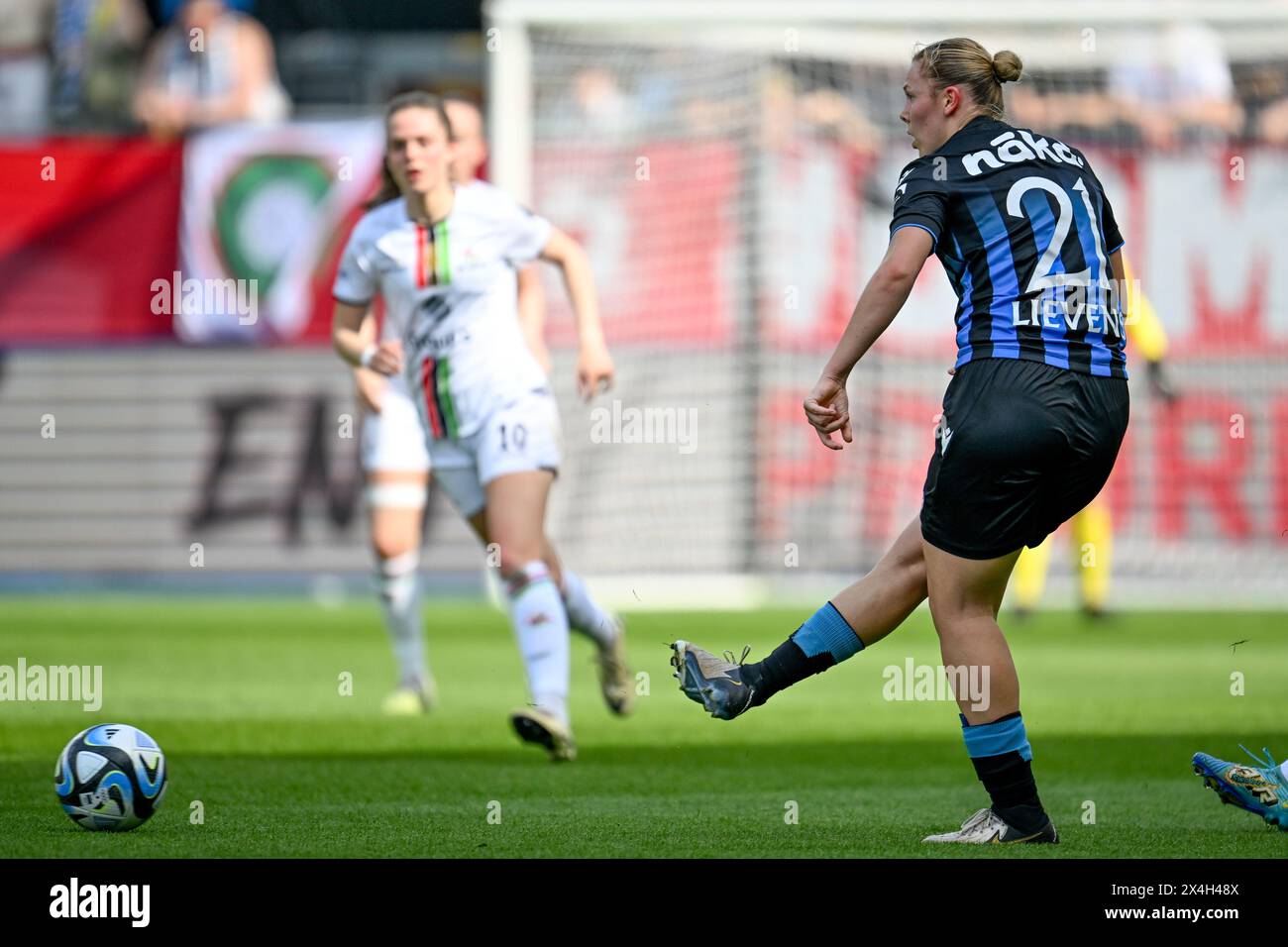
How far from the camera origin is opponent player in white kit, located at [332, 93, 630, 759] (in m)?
7.34

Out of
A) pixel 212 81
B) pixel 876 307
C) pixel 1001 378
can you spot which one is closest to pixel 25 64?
pixel 212 81

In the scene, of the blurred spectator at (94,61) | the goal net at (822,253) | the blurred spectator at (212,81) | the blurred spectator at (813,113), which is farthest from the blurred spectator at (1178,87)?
the blurred spectator at (94,61)

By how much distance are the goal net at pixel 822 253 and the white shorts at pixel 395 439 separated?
213 inches

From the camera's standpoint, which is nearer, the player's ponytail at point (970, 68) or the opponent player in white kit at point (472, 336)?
the player's ponytail at point (970, 68)

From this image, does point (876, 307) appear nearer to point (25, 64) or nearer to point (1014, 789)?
point (1014, 789)

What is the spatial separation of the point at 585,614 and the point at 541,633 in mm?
969

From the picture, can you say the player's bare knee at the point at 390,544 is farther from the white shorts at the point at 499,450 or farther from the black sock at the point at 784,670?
the black sock at the point at 784,670

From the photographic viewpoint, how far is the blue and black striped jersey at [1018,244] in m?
5.07

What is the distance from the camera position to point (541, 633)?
7.20 m

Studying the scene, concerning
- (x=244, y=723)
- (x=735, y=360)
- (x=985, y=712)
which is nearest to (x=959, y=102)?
(x=985, y=712)

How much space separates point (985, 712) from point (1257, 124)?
12.6 metres

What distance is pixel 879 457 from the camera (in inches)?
633

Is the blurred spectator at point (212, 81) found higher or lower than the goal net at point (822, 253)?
higher
